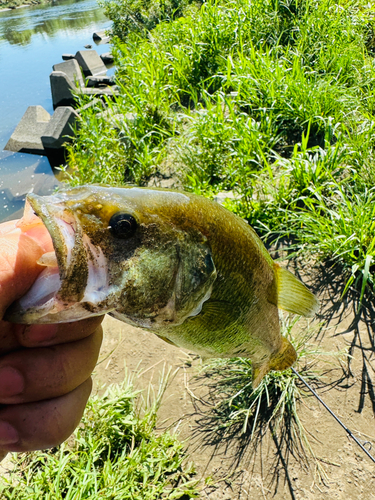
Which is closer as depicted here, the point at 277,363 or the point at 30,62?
the point at 277,363

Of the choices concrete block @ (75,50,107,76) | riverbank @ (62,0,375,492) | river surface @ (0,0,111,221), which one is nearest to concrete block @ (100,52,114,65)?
concrete block @ (75,50,107,76)

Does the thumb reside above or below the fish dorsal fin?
above

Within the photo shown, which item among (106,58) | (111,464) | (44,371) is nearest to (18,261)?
(44,371)

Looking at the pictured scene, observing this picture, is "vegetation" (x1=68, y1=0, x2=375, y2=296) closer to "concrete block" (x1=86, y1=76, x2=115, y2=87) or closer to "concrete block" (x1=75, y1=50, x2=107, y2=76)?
"concrete block" (x1=86, y1=76, x2=115, y2=87)

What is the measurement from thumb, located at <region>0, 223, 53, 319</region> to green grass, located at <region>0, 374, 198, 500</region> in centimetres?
182

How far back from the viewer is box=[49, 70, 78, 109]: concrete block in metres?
11.2

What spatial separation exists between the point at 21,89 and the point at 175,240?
48.1 feet

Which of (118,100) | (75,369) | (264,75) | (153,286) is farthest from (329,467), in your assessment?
(118,100)

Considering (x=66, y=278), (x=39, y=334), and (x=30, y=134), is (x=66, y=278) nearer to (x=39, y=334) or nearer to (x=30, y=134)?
(x=39, y=334)

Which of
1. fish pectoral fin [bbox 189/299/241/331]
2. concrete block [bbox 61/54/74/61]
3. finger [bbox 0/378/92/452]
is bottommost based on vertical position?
concrete block [bbox 61/54/74/61]

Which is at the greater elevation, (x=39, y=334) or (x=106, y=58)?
(x=39, y=334)

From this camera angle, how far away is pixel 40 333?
158 centimetres

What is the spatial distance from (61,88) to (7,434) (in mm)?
11689

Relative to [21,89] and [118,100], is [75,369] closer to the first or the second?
[118,100]
